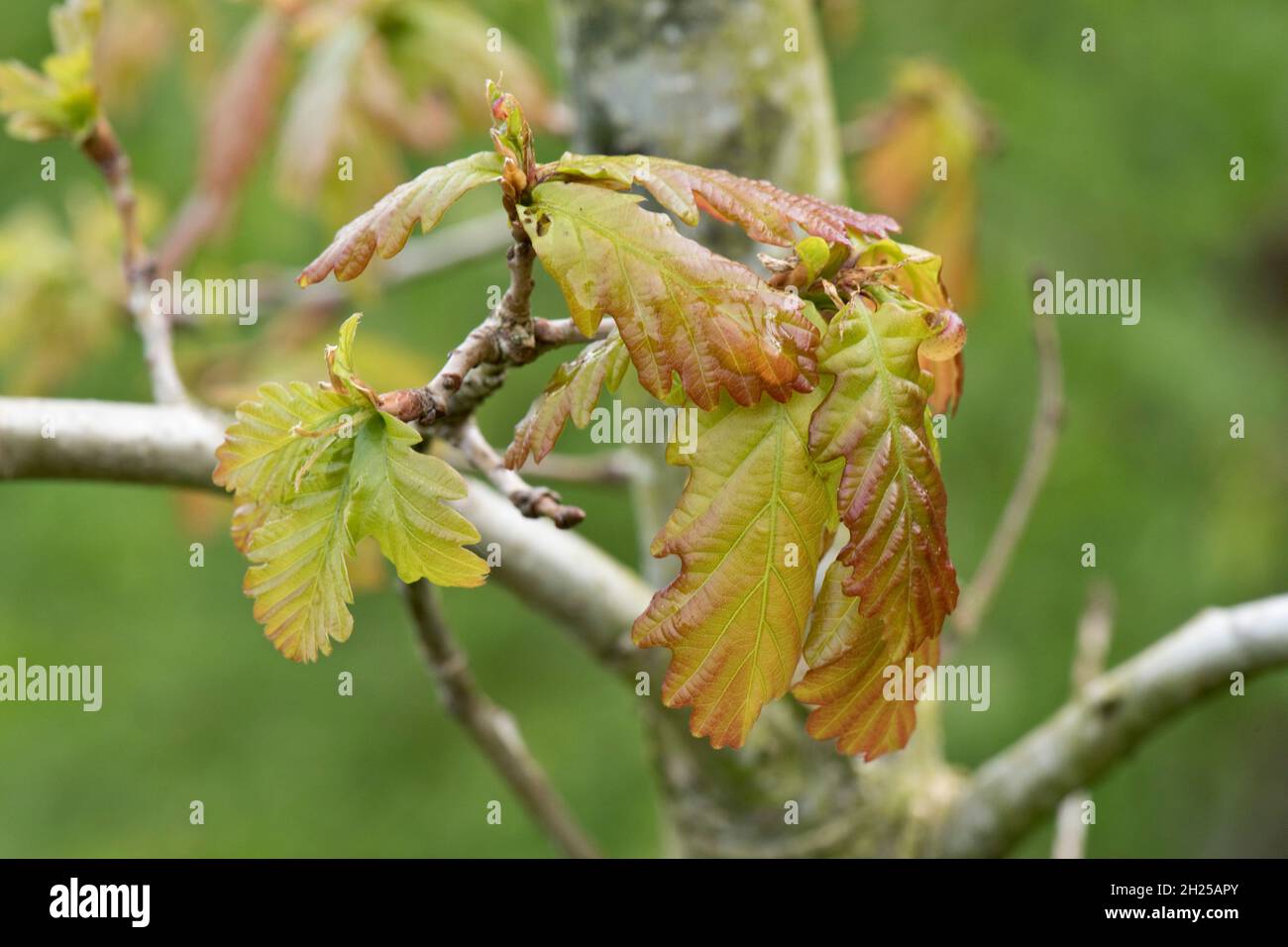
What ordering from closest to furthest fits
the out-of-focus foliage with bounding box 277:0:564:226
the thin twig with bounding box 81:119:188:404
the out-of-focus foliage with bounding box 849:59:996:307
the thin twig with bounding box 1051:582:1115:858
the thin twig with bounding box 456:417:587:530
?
the thin twig with bounding box 456:417:587:530, the thin twig with bounding box 81:119:188:404, the thin twig with bounding box 1051:582:1115:858, the out-of-focus foliage with bounding box 277:0:564:226, the out-of-focus foliage with bounding box 849:59:996:307

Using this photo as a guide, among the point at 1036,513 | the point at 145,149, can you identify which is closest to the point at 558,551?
the point at 1036,513

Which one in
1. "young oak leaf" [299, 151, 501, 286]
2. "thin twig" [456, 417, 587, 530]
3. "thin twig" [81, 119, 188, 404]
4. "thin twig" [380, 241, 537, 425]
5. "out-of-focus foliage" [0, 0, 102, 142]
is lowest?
"thin twig" [456, 417, 587, 530]

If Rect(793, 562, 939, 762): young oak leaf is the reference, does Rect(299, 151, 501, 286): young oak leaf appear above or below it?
above

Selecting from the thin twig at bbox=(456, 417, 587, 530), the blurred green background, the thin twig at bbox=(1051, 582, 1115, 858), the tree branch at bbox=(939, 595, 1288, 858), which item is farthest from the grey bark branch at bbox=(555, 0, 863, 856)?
the blurred green background

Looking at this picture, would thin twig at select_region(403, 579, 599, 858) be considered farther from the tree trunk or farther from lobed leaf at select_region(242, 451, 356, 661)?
lobed leaf at select_region(242, 451, 356, 661)

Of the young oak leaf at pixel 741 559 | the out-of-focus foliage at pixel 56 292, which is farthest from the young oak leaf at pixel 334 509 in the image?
the out-of-focus foliage at pixel 56 292
